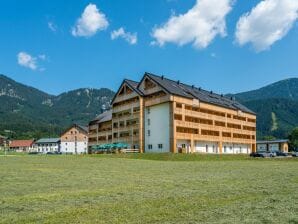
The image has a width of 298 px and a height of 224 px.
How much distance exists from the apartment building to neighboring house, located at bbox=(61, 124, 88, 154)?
190ft

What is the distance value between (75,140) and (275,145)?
85721mm

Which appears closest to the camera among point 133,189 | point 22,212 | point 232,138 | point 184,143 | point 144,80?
point 22,212

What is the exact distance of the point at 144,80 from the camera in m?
91.8

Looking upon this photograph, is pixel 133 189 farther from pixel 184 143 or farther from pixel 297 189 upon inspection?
pixel 184 143

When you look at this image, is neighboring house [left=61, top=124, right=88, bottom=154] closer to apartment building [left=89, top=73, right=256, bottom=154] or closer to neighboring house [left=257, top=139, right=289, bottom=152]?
apartment building [left=89, top=73, right=256, bottom=154]

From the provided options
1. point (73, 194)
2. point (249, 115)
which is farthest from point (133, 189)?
point (249, 115)

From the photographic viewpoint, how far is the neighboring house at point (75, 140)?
165m

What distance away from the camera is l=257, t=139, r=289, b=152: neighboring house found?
14754 cm

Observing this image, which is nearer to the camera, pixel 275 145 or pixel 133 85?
pixel 133 85

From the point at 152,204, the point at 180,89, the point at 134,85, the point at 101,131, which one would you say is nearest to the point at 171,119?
the point at 180,89

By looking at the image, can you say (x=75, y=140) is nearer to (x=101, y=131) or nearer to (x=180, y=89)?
(x=101, y=131)

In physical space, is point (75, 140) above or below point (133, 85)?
below

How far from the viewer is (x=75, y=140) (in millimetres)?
167875

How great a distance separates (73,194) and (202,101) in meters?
77.9
